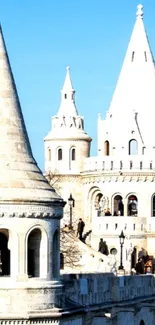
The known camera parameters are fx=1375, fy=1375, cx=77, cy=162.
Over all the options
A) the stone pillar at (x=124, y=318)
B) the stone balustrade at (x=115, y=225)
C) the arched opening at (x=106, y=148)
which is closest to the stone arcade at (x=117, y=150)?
the arched opening at (x=106, y=148)

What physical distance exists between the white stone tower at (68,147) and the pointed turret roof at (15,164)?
41.6 m

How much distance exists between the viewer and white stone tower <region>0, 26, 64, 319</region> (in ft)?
85.4

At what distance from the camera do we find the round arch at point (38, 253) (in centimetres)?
2648

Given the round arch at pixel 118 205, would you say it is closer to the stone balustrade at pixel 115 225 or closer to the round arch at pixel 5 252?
the stone balustrade at pixel 115 225

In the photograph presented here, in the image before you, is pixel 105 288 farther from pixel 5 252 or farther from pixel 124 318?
pixel 5 252

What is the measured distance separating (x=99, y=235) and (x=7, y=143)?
36.4 meters

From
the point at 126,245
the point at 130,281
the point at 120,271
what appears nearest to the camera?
the point at 130,281

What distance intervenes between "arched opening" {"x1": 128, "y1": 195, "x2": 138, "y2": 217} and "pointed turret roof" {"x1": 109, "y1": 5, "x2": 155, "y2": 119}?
14.7 feet

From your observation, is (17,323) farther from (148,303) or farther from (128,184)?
(128,184)

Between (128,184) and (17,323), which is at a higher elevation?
(128,184)

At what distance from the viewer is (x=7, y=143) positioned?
2669cm

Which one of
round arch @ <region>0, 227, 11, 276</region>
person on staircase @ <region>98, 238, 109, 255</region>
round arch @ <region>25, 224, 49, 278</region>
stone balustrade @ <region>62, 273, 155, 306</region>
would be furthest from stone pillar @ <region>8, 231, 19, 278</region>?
person on staircase @ <region>98, 238, 109, 255</region>

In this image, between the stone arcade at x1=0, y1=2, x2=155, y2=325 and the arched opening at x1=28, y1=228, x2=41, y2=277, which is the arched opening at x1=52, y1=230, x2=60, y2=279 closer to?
the stone arcade at x1=0, y1=2, x2=155, y2=325

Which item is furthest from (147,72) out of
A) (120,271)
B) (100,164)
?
(120,271)
